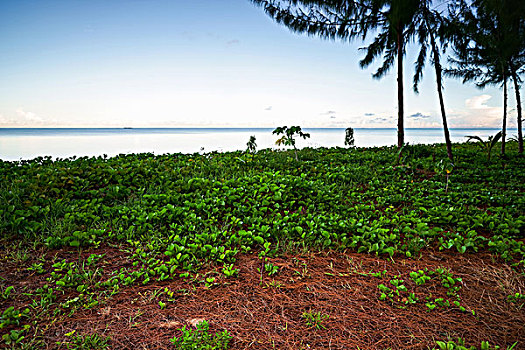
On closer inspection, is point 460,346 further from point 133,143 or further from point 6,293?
point 133,143

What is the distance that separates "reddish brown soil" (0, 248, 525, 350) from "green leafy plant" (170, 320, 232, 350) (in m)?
0.06

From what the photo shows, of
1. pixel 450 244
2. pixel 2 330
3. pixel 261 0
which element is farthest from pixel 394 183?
pixel 261 0

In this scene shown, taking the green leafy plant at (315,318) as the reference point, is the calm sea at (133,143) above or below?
above

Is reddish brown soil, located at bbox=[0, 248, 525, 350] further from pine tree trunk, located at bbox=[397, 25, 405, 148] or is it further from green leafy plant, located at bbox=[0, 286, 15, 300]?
pine tree trunk, located at bbox=[397, 25, 405, 148]

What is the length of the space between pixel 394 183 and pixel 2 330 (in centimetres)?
505

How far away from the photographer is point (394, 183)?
504cm

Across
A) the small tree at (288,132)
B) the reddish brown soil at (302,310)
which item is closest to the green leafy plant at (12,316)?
the reddish brown soil at (302,310)

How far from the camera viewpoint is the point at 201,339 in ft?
5.90

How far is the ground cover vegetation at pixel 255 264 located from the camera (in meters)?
1.88

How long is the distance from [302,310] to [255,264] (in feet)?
2.24

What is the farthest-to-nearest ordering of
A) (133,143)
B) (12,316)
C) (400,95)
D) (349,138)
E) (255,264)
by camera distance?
(133,143) < (349,138) < (400,95) < (255,264) < (12,316)

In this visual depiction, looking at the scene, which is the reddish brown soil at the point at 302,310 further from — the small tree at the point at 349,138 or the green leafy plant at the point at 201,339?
the small tree at the point at 349,138

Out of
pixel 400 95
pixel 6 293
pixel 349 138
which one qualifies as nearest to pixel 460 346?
pixel 6 293

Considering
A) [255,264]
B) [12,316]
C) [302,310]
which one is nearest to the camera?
[12,316]
